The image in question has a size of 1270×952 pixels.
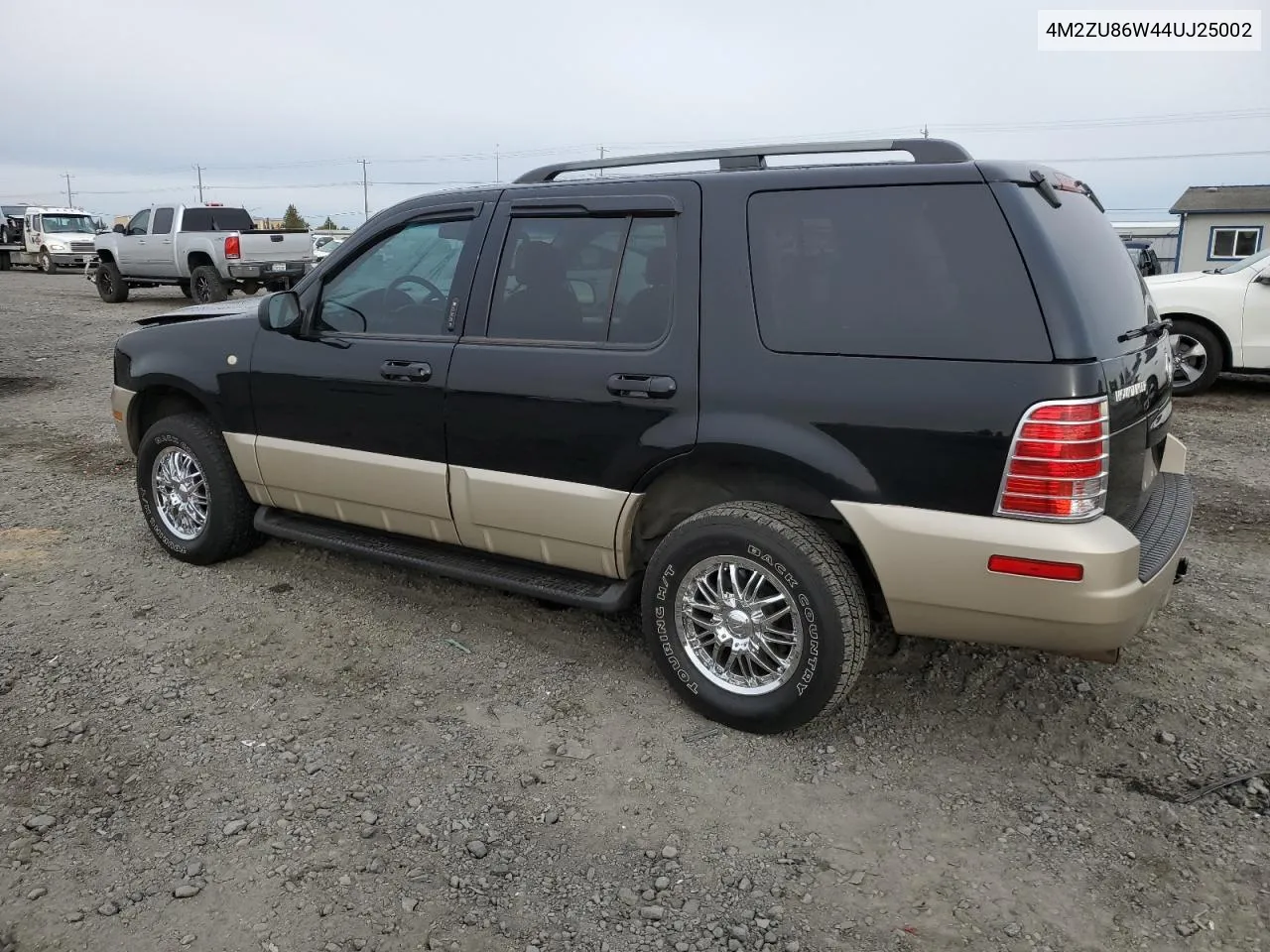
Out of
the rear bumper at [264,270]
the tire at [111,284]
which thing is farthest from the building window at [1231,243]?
the tire at [111,284]

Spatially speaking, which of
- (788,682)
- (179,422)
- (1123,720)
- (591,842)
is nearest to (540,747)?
(591,842)

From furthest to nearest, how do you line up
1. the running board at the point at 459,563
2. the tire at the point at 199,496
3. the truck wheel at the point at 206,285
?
the truck wheel at the point at 206,285, the tire at the point at 199,496, the running board at the point at 459,563

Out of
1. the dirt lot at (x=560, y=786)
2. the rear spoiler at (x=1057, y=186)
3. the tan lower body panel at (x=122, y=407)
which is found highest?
the rear spoiler at (x=1057, y=186)

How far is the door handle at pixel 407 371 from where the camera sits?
4.05m

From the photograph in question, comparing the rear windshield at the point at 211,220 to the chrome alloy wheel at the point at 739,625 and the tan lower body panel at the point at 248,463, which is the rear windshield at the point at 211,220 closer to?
the tan lower body panel at the point at 248,463

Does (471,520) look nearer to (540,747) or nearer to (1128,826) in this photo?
(540,747)

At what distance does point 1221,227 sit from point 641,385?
36.6 meters

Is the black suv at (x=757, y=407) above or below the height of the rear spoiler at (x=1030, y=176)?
below

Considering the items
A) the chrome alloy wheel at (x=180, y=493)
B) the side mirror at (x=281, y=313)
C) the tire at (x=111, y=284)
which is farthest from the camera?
the tire at (x=111, y=284)

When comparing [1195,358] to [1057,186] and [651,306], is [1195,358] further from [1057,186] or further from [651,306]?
[651,306]

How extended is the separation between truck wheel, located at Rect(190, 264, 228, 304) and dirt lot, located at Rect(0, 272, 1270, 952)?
556 inches

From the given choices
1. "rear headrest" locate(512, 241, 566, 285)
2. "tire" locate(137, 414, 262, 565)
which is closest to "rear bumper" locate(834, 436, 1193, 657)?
"rear headrest" locate(512, 241, 566, 285)

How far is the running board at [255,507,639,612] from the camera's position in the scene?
3822mm

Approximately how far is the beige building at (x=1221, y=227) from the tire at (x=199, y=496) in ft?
115
